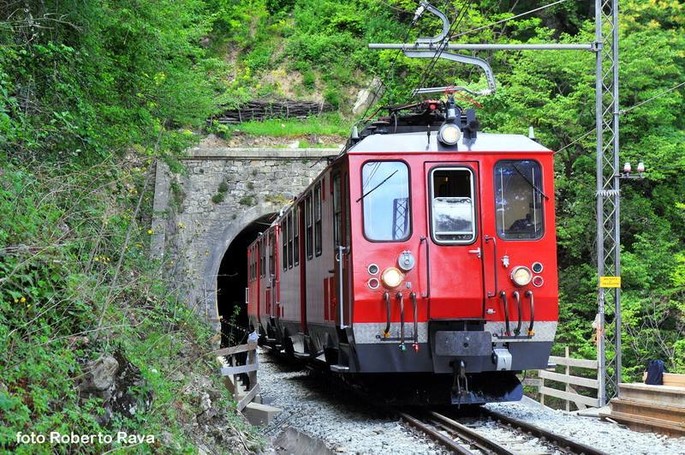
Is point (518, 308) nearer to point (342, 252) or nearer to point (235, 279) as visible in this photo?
point (342, 252)

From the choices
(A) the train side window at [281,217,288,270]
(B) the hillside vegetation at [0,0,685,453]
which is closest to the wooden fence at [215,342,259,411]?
(B) the hillside vegetation at [0,0,685,453]

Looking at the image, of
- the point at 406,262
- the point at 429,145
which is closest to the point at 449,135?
the point at 429,145

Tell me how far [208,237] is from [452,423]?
678 inches

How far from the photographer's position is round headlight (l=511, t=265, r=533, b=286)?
9.68 meters

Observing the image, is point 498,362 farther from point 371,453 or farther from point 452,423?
point 371,453

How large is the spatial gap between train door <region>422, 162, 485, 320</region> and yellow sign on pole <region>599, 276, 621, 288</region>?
4435mm

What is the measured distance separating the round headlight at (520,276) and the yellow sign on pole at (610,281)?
4.17 m

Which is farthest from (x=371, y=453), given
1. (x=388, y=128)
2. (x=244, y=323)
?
(x=244, y=323)

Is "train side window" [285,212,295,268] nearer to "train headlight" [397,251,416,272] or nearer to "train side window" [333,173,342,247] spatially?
"train side window" [333,173,342,247]

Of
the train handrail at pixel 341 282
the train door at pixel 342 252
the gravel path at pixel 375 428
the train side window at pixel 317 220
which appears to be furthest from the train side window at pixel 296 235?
the train handrail at pixel 341 282

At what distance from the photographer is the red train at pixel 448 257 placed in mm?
9586

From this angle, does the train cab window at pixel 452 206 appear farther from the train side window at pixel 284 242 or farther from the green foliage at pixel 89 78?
the train side window at pixel 284 242

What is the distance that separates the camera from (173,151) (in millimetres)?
16906

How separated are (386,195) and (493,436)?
2.88 metres
